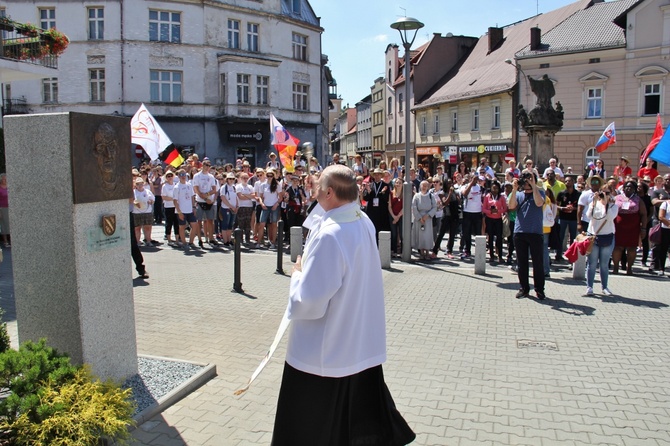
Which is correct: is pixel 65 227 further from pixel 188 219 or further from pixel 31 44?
pixel 31 44

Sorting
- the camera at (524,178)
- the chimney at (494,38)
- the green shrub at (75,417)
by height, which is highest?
the chimney at (494,38)

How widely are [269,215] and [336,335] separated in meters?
12.1

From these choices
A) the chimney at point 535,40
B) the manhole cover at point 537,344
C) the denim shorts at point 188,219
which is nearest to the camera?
the manhole cover at point 537,344

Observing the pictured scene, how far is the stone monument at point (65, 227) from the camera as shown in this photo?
4664 millimetres

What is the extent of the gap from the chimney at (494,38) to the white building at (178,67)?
1748cm

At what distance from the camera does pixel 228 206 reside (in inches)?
596

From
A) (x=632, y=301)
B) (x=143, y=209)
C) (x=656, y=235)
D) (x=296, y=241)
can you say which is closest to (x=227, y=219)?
(x=143, y=209)

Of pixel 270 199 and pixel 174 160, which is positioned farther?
pixel 174 160

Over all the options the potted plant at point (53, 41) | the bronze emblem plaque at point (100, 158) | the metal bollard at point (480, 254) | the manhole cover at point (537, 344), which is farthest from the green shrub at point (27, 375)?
the potted plant at point (53, 41)

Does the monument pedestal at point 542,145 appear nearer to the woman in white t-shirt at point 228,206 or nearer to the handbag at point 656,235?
the handbag at point 656,235

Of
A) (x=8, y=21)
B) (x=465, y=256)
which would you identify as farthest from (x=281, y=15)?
(x=465, y=256)

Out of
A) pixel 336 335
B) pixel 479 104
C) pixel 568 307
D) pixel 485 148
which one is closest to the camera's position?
pixel 336 335

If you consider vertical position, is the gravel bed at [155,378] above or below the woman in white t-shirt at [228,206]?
below

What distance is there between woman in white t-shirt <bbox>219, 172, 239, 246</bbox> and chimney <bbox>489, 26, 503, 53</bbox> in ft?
123
